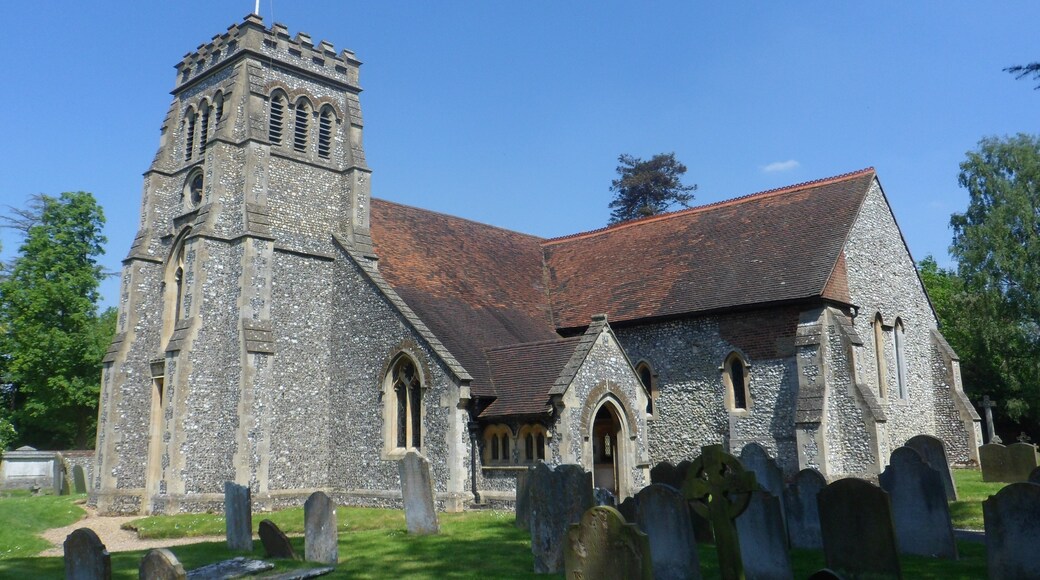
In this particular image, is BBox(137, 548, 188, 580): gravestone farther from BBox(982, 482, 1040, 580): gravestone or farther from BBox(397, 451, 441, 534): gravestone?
BBox(982, 482, 1040, 580): gravestone

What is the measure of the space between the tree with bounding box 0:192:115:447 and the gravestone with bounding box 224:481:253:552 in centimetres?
2899

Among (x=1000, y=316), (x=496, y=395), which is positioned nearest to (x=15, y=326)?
(x=496, y=395)

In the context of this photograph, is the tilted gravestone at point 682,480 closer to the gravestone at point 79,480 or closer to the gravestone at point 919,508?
the gravestone at point 919,508

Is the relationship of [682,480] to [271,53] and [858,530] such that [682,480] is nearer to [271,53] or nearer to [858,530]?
[858,530]

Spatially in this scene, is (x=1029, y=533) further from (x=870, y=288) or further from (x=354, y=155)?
(x=354, y=155)

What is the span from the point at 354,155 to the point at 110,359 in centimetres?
878

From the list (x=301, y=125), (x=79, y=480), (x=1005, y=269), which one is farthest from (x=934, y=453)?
(x=79, y=480)

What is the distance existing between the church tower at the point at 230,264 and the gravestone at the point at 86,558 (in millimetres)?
9866

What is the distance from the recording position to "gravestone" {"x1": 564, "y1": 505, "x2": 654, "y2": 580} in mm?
7574

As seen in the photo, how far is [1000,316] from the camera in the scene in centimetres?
3481

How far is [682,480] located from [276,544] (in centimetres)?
671

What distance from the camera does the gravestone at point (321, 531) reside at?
11422 millimetres

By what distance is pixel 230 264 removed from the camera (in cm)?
2006

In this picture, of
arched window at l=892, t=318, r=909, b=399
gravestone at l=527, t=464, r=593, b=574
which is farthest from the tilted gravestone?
arched window at l=892, t=318, r=909, b=399
